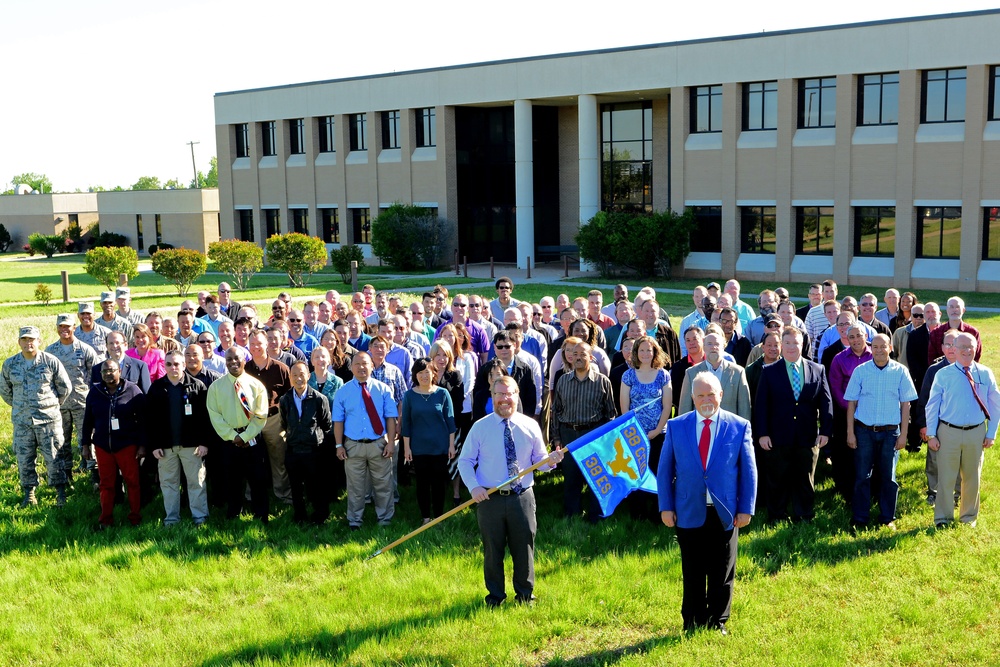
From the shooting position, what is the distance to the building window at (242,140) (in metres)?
53.2

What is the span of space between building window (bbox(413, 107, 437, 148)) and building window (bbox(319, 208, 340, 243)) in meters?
6.62

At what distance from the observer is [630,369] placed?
9844mm

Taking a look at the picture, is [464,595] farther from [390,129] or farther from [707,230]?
[390,129]

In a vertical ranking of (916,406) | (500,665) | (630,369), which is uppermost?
(630,369)

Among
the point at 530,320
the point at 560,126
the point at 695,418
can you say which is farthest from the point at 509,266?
the point at 695,418

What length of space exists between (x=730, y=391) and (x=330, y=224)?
4266 cm

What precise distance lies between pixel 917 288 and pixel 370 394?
90.4ft

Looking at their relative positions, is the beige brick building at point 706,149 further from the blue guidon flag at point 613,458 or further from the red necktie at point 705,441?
the red necktie at point 705,441

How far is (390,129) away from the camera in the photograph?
4700 cm

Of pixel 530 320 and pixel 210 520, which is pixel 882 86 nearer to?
pixel 530 320

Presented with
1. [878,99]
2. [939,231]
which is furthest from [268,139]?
[939,231]

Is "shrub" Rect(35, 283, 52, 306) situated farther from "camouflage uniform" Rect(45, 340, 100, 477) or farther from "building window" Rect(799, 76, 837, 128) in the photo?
"building window" Rect(799, 76, 837, 128)

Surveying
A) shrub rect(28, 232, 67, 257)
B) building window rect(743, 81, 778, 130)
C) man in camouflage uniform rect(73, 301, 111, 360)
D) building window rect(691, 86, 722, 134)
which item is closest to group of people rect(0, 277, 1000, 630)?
man in camouflage uniform rect(73, 301, 111, 360)

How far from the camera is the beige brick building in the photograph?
3173 cm
